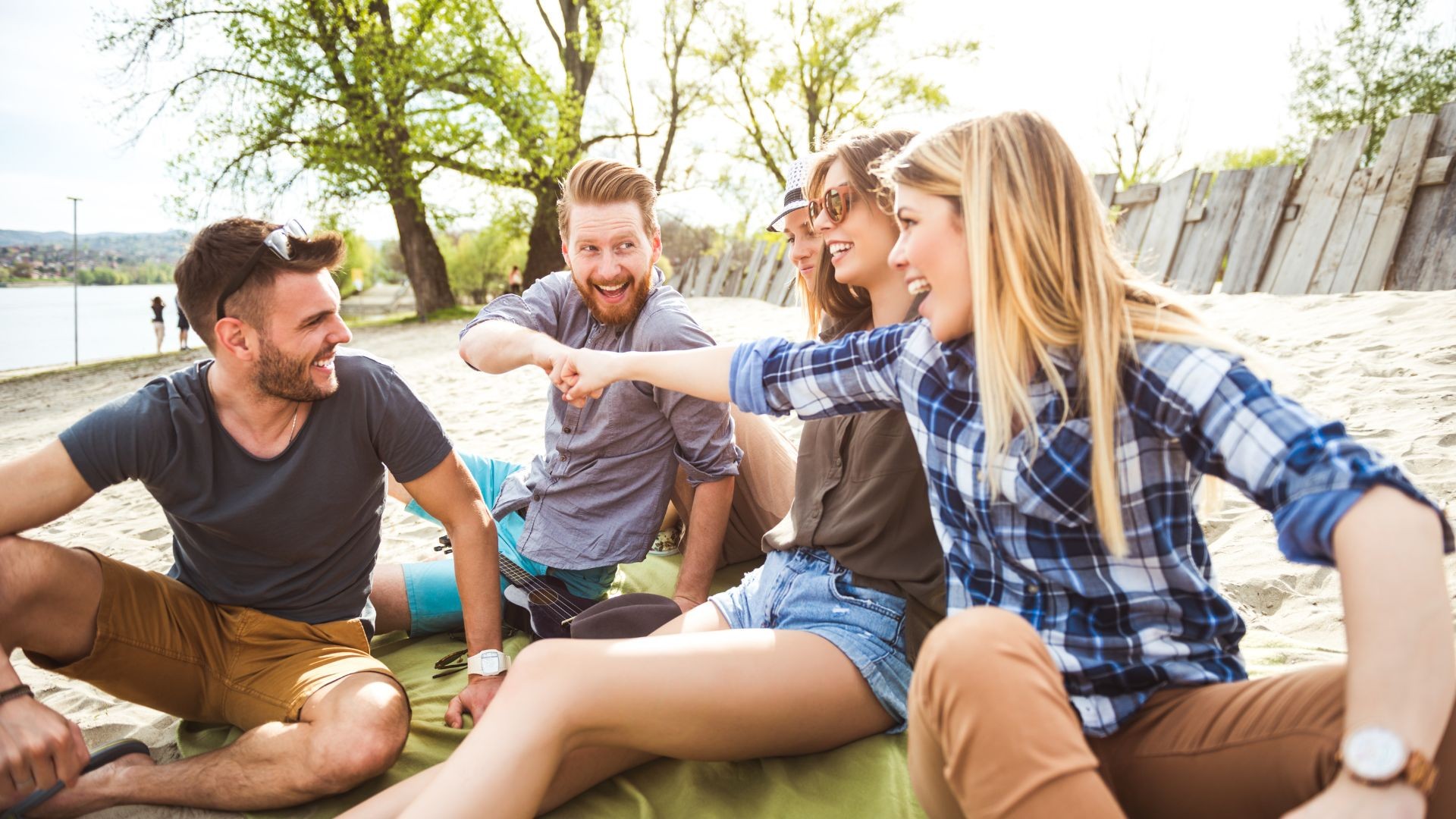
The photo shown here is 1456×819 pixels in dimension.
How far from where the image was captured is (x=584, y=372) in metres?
2.44

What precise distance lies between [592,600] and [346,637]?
0.89 metres

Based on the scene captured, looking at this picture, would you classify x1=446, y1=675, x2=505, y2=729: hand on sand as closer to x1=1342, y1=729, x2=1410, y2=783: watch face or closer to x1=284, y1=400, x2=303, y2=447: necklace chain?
x1=284, y1=400, x2=303, y2=447: necklace chain

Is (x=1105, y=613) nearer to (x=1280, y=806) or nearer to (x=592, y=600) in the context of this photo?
(x=1280, y=806)

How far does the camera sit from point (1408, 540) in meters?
1.19

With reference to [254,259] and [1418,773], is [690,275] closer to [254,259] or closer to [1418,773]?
[254,259]

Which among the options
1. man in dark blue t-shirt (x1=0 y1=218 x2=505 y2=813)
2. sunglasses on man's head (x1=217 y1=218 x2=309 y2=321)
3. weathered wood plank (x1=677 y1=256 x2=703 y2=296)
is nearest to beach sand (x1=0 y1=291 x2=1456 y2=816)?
man in dark blue t-shirt (x1=0 y1=218 x2=505 y2=813)

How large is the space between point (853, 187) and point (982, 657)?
1.45 meters

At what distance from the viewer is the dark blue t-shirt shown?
7.88ft

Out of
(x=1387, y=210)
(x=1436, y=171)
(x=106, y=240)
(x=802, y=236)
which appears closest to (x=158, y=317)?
(x=106, y=240)

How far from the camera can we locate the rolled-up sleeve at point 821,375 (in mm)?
1909

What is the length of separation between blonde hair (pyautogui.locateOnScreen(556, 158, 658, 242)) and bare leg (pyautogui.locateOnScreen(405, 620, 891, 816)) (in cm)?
181

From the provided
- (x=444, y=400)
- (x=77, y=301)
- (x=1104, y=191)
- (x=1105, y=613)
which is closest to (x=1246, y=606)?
(x=1105, y=613)

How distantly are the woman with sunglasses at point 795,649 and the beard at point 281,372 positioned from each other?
1.23m

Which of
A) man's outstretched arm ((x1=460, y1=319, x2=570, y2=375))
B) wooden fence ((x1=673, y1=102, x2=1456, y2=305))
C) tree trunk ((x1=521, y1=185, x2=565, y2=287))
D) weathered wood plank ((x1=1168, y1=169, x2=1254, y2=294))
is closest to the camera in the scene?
man's outstretched arm ((x1=460, y1=319, x2=570, y2=375))
